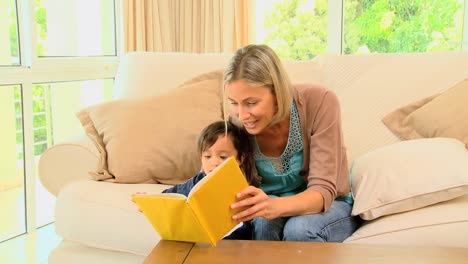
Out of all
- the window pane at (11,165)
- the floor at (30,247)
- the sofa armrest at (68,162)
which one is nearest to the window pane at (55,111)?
the window pane at (11,165)

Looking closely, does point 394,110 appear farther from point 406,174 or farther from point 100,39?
point 100,39

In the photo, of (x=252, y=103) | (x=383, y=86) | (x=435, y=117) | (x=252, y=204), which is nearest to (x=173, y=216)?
(x=252, y=204)

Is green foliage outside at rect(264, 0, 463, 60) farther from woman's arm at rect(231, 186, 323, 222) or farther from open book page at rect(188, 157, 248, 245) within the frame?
open book page at rect(188, 157, 248, 245)

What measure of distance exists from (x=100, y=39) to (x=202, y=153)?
250 centimetres

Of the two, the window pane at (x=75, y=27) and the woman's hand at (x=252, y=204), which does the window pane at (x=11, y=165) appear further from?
the woman's hand at (x=252, y=204)

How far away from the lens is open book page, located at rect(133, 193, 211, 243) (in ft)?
3.83

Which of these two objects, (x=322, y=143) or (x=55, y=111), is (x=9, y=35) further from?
(x=322, y=143)

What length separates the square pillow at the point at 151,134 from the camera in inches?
76.4

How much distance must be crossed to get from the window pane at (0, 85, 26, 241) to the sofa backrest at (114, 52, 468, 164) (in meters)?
0.94

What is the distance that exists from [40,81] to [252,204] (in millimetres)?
2218

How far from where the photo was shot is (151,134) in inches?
77.7

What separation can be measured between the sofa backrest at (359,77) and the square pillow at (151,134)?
0.69 feet

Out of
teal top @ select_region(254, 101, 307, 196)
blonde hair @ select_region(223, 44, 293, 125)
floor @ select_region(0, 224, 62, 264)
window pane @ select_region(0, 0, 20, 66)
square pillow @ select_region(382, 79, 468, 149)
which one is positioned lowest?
floor @ select_region(0, 224, 62, 264)

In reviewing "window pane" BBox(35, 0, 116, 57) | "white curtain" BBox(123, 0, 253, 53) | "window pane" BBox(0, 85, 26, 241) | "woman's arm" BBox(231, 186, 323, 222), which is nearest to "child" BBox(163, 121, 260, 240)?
"woman's arm" BBox(231, 186, 323, 222)
